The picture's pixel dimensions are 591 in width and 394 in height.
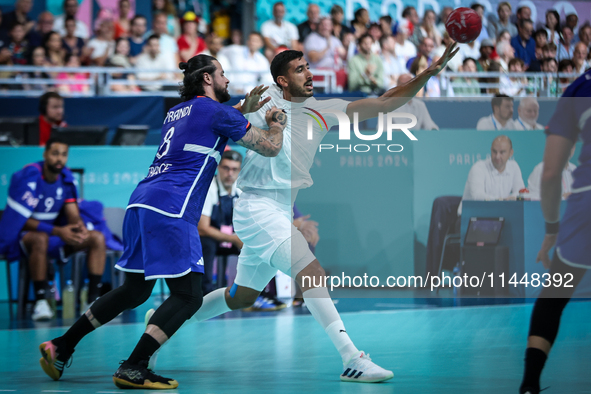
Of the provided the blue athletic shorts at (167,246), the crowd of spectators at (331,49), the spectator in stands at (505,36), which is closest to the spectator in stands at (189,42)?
the crowd of spectators at (331,49)

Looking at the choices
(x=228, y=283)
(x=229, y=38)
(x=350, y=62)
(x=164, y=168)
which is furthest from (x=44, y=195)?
(x=229, y=38)

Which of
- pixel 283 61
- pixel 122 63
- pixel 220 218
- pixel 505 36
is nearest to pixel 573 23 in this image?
pixel 505 36

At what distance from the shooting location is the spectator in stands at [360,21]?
1330 centimetres

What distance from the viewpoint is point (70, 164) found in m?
8.88

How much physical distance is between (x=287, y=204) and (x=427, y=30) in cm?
892

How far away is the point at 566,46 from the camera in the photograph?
A: 10641 mm

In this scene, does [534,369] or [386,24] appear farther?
[386,24]

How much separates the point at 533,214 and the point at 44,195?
16.5 feet

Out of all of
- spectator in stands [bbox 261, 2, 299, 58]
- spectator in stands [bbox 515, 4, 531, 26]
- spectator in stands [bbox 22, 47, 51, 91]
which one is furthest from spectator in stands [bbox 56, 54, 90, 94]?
spectator in stands [bbox 515, 4, 531, 26]

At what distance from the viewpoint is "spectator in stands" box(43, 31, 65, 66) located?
36.6 ft

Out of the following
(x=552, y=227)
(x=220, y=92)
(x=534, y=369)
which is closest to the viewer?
(x=534, y=369)

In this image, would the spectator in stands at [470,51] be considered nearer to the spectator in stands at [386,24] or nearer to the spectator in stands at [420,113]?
the spectator in stands at [386,24]

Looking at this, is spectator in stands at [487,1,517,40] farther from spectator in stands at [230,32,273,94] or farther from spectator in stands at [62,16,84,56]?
spectator in stands at [62,16,84,56]

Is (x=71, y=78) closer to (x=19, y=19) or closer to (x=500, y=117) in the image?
(x=19, y=19)
